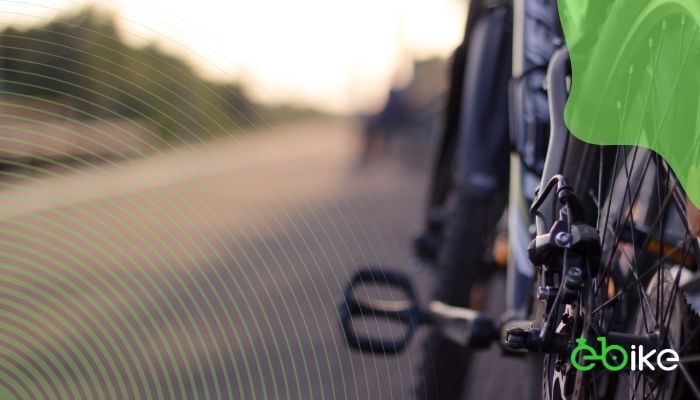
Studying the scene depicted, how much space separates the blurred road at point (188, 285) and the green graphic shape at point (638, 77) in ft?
7.81

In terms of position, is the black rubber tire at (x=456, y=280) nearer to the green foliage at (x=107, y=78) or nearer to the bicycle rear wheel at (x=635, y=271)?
the bicycle rear wheel at (x=635, y=271)

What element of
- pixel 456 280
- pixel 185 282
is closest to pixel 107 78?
pixel 185 282

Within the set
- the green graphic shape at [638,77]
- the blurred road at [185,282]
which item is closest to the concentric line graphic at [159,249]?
the blurred road at [185,282]

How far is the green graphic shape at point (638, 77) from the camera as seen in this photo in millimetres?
2000

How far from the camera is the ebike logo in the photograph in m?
2.02

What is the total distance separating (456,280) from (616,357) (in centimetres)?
192

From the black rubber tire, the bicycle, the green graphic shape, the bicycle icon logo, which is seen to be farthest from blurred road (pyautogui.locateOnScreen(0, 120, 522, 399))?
the bicycle icon logo

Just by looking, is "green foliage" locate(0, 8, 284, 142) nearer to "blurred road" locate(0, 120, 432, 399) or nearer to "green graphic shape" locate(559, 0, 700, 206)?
"blurred road" locate(0, 120, 432, 399)

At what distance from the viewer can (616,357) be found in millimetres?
2088

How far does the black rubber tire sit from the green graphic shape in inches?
63.6

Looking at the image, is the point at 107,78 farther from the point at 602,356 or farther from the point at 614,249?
the point at 602,356

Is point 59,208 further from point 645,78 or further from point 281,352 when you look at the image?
point 645,78

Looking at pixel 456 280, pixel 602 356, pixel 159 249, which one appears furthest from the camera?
pixel 159 249

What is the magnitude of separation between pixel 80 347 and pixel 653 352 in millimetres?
3742
